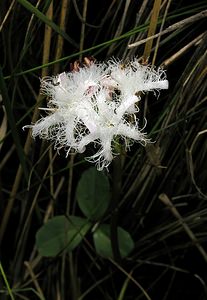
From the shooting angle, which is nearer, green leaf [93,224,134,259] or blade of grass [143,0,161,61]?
blade of grass [143,0,161,61]

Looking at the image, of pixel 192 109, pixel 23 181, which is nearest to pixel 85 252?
pixel 23 181

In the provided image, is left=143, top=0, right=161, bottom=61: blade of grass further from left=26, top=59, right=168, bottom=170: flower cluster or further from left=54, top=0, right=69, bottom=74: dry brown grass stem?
left=54, top=0, right=69, bottom=74: dry brown grass stem

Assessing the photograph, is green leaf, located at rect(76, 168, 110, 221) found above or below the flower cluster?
below

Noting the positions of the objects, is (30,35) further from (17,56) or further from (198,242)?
(198,242)

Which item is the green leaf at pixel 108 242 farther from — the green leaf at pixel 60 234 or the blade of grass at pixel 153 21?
the blade of grass at pixel 153 21

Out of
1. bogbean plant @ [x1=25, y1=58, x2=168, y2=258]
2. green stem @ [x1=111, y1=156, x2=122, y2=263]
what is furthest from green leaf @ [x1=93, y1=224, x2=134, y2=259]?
bogbean plant @ [x1=25, y1=58, x2=168, y2=258]

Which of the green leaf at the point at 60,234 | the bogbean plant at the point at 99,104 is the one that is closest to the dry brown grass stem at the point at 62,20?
the bogbean plant at the point at 99,104

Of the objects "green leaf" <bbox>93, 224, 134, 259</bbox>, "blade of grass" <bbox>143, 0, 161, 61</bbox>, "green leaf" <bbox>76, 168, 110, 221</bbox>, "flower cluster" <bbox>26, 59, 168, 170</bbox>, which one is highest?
"blade of grass" <bbox>143, 0, 161, 61</bbox>
